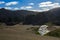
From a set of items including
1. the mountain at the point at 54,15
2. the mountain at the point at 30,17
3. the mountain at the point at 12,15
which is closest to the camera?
the mountain at the point at 12,15

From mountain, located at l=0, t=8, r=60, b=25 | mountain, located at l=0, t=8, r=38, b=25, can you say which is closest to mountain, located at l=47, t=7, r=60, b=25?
mountain, located at l=0, t=8, r=60, b=25

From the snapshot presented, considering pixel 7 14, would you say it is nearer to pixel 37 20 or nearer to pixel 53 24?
pixel 37 20

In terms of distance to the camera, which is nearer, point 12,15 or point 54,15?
point 12,15

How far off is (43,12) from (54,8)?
581mm

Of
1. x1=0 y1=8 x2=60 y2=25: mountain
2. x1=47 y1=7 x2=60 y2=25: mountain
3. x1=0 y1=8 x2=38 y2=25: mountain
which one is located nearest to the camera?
x1=0 y1=8 x2=38 y2=25: mountain

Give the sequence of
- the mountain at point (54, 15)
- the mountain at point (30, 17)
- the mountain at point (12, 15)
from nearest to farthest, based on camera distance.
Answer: the mountain at point (12, 15) < the mountain at point (30, 17) < the mountain at point (54, 15)

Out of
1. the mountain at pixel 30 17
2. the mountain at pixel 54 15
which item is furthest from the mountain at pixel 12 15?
the mountain at pixel 54 15

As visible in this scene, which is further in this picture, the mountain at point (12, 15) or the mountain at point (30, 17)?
the mountain at point (30, 17)

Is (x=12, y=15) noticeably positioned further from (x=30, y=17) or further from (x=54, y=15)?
(x=54, y=15)

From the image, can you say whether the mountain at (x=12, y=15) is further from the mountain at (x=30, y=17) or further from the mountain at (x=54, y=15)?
the mountain at (x=54, y=15)

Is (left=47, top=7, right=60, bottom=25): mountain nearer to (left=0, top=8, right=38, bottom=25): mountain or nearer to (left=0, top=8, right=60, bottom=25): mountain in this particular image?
(left=0, top=8, right=60, bottom=25): mountain

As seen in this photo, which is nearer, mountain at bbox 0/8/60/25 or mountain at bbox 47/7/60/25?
mountain at bbox 0/8/60/25

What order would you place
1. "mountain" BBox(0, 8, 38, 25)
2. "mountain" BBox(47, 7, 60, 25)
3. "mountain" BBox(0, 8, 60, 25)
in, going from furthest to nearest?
"mountain" BBox(47, 7, 60, 25) → "mountain" BBox(0, 8, 60, 25) → "mountain" BBox(0, 8, 38, 25)

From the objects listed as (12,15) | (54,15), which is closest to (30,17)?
(12,15)
